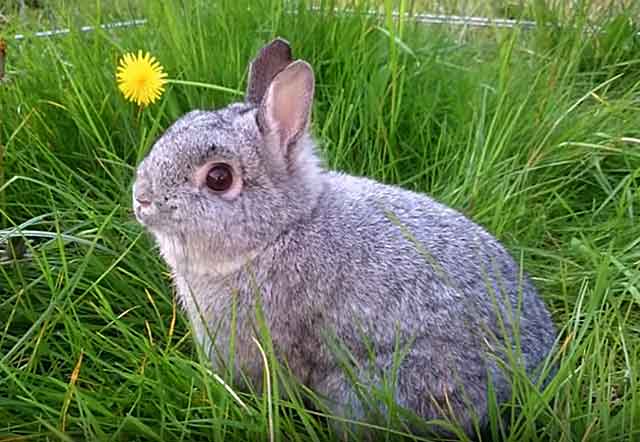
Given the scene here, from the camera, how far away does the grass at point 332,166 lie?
242 cm

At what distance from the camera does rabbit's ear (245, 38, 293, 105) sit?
9.43 ft

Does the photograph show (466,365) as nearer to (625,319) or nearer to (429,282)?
(429,282)

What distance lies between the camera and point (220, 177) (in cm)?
265

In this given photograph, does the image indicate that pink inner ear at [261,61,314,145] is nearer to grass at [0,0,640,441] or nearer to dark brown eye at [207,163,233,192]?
dark brown eye at [207,163,233,192]

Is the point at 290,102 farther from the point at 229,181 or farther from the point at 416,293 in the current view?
the point at 416,293

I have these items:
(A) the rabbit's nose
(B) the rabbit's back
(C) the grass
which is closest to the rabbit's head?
(A) the rabbit's nose

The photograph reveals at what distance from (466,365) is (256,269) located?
676 mm

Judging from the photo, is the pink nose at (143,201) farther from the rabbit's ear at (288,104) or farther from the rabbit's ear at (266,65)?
the rabbit's ear at (266,65)

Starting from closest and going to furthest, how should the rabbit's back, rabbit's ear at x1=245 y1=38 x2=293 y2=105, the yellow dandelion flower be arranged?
1. the rabbit's back
2. rabbit's ear at x1=245 y1=38 x2=293 y2=105
3. the yellow dandelion flower

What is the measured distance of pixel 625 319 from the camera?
9.54 feet

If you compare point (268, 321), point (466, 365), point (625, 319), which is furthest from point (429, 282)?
point (625, 319)

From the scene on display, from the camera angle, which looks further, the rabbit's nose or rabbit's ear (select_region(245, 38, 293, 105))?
rabbit's ear (select_region(245, 38, 293, 105))

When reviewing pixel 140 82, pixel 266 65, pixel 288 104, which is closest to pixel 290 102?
pixel 288 104

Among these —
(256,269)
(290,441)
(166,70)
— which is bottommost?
(290,441)
